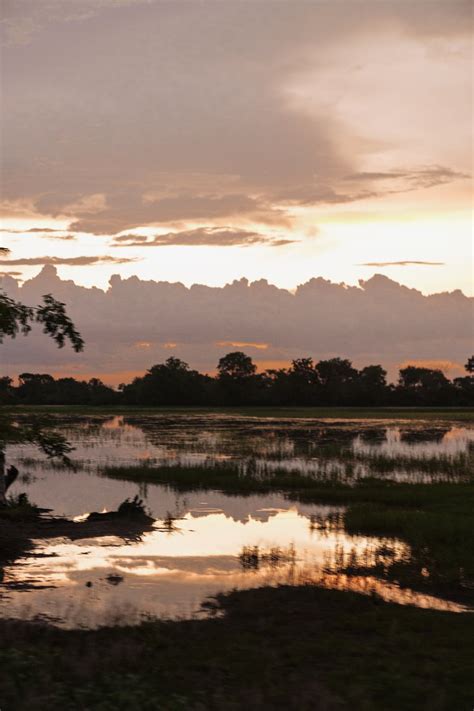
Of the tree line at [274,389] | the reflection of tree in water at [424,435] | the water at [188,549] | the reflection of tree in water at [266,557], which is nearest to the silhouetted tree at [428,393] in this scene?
the tree line at [274,389]

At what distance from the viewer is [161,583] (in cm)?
1509

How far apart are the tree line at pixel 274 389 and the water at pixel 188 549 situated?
10668 centimetres

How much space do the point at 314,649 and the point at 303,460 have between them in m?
29.2

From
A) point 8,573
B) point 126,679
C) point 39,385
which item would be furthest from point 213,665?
point 39,385

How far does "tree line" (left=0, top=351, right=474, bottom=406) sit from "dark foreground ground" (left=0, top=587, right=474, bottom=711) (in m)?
134

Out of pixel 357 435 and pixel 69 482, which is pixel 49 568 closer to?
pixel 69 482

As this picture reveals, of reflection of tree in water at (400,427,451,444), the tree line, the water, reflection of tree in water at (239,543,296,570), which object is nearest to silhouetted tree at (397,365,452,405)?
the tree line

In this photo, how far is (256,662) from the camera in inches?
409

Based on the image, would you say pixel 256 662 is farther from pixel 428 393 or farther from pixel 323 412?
pixel 428 393

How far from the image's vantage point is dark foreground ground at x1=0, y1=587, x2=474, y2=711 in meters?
8.91

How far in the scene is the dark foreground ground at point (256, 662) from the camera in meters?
8.91

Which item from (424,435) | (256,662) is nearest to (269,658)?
(256,662)

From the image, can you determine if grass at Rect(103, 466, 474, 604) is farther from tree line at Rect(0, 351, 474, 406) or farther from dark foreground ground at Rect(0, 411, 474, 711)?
tree line at Rect(0, 351, 474, 406)

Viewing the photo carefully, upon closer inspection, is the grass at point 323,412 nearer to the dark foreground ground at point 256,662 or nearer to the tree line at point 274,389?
the tree line at point 274,389
